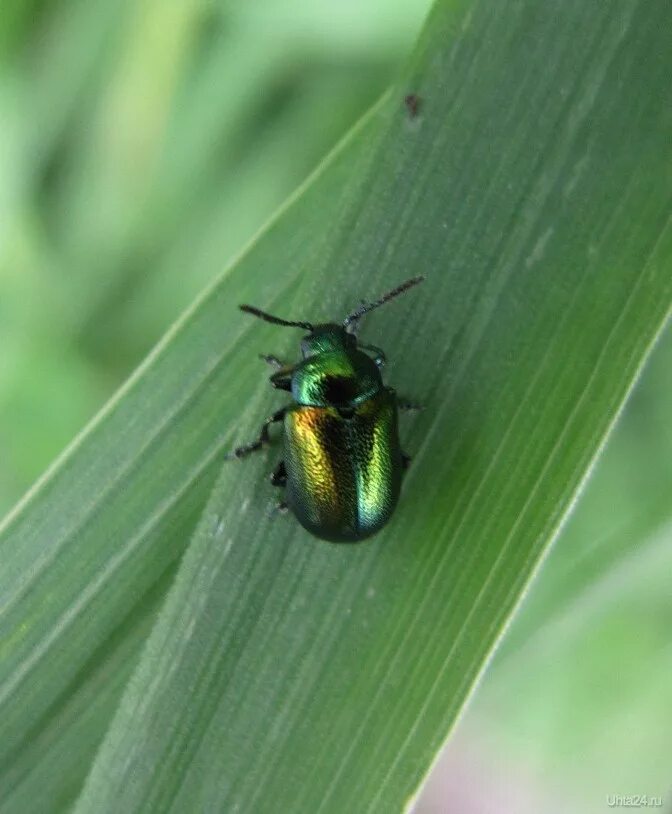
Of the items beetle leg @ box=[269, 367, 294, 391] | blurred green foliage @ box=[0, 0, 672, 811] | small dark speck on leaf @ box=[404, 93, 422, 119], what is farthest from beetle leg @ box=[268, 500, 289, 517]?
blurred green foliage @ box=[0, 0, 672, 811]

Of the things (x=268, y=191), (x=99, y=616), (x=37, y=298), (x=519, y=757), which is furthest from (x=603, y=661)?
(x=37, y=298)

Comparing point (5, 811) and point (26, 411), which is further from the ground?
point (26, 411)

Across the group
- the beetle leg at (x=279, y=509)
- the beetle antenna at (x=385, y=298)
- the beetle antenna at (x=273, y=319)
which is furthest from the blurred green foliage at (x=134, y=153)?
the beetle leg at (x=279, y=509)

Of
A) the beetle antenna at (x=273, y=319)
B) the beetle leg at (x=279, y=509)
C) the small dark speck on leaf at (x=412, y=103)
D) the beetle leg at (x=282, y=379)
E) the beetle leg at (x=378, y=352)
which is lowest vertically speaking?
the beetle leg at (x=279, y=509)

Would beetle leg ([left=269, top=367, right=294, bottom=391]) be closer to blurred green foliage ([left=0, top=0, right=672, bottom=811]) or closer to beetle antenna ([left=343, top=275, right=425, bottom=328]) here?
beetle antenna ([left=343, top=275, right=425, bottom=328])

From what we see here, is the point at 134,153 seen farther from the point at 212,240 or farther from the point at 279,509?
the point at 279,509

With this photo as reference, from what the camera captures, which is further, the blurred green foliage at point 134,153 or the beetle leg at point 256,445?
the blurred green foliage at point 134,153

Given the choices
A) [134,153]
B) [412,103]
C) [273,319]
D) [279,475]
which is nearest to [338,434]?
[279,475]

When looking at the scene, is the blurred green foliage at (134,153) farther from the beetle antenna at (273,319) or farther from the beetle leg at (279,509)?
the beetle leg at (279,509)

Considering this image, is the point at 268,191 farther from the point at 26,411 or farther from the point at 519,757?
the point at 519,757
